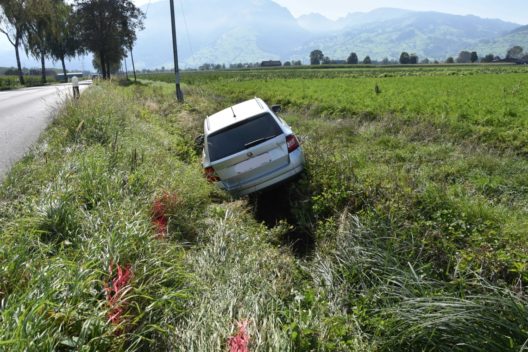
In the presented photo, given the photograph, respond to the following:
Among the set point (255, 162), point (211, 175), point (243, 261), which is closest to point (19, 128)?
point (211, 175)

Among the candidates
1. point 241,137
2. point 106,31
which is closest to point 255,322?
point 241,137

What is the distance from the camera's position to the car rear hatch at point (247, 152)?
249 inches

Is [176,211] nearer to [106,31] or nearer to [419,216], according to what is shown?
[419,216]

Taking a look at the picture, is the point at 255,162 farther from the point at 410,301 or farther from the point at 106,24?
the point at 106,24

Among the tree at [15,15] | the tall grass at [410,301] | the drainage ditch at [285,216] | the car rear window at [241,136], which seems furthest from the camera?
the tree at [15,15]

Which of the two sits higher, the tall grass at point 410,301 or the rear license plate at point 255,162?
the rear license plate at point 255,162

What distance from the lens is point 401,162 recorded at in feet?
29.5

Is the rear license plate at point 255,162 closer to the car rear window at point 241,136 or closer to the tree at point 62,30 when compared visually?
the car rear window at point 241,136

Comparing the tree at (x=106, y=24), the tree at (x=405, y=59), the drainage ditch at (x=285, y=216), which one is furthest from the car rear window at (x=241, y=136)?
the tree at (x=405, y=59)

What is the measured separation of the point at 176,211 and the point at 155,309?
7.04ft

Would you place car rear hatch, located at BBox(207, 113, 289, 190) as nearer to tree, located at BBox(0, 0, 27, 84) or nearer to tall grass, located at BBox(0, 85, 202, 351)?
tall grass, located at BBox(0, 85, 202, 351)

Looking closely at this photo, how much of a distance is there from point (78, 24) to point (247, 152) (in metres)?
47.7

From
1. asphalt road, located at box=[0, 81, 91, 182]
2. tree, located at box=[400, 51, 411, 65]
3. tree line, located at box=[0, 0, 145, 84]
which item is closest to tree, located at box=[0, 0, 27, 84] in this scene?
tree line, located at box=[0, 0, 145, 84]

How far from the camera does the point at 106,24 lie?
→ 4525cm
